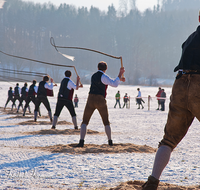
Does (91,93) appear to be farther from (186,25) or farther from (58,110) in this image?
(186,25)

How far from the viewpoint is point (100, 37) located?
108 metres

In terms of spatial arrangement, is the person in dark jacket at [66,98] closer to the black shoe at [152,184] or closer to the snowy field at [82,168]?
the snowy field at [82,168]

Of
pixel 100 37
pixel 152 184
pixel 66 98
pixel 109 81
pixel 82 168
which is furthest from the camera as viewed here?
pixel 100 37

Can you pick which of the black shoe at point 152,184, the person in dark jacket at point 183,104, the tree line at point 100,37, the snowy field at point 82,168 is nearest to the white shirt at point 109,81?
the snowy field at point 82,168

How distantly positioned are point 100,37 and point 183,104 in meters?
107

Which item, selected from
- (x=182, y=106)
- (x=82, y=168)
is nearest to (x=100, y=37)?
(x=82, y=168)

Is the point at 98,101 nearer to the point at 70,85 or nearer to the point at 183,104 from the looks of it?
the point at 70,85

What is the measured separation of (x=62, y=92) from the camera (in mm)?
8359

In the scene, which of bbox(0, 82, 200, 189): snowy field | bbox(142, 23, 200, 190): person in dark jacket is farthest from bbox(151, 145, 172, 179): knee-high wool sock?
bbox(0, 82, 200, 189): snowy field

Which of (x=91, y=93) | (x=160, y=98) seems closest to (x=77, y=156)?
(x=91, y=93)

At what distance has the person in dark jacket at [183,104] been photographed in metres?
2.83

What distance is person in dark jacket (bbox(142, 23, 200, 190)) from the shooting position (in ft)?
9.28

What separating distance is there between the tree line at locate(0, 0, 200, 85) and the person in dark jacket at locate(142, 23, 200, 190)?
92676mm

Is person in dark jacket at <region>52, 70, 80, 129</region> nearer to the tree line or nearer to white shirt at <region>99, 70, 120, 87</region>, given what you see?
white shirt at <region>99, 70, 120, 87</region>
